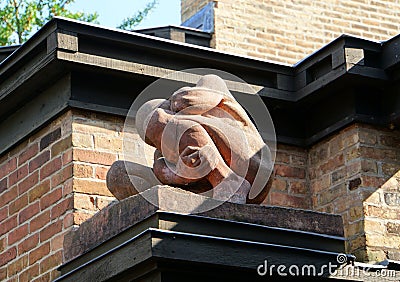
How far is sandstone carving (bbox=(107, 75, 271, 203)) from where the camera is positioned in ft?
15.6

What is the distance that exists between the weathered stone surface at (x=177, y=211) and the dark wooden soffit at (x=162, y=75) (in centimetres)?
186

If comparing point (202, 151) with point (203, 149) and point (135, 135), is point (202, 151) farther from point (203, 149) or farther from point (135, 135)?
point (135, 135)

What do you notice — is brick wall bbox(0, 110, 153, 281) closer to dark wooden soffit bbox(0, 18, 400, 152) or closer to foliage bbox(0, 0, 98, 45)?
dark wooden soffit bbox(0, 18, 400, 152)

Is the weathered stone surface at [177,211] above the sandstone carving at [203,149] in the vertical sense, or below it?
below

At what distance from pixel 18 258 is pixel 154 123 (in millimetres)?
2442

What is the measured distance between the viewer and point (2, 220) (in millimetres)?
7188

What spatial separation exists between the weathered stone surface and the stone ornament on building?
0.19m

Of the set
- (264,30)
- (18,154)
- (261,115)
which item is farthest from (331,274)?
(264,30)

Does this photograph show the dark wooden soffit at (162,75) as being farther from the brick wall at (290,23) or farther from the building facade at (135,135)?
the brick wall at (290,23)

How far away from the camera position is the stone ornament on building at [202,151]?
15.6ft

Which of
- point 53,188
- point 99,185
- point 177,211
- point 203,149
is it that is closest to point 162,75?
point 99,185

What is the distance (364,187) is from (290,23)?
4.61 m

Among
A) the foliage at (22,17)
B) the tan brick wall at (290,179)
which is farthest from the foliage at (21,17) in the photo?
the tan brick wall at (290,179)

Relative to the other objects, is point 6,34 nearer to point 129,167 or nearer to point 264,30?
point 264,30
